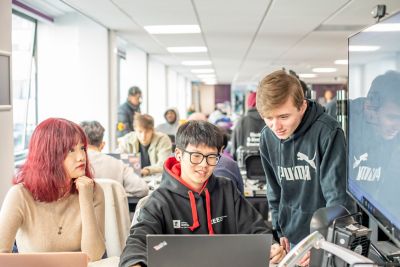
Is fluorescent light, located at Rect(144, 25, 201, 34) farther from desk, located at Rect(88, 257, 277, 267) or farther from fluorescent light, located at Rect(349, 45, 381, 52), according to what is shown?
desk, located at Rect(88, 257, 277, 267)

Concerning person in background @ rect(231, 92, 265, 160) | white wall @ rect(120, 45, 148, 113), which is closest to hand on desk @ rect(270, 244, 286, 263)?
person in background @ rect(231, 92, 265, 160)

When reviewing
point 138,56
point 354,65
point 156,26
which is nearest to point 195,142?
point 354,65

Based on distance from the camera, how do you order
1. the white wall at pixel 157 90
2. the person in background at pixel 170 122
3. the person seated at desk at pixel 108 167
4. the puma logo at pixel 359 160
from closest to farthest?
the puma logo at pixel 359 160
the person seated at desk at pixel 108 167
the person in background at pixel 170 122
the white wall at pixel 157 90

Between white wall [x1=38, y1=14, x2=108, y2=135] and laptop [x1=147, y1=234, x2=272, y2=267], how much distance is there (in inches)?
201

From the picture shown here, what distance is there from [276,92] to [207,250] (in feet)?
2.85

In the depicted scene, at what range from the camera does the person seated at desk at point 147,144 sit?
4.92m

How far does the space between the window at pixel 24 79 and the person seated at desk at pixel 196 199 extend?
379cm

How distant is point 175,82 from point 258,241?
45.9ft

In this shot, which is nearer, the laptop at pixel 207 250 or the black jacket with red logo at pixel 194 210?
the laptop at pixel 207 250

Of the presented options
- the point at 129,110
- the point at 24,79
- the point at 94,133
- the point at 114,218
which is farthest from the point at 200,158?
the point at 129,110

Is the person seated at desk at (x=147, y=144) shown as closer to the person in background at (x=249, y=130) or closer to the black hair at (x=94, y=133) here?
the person in background at (x=249, y=130)

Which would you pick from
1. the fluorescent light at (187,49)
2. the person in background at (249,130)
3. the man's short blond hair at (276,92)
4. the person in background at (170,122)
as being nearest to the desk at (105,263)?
the man's short blond hair at (276,92)

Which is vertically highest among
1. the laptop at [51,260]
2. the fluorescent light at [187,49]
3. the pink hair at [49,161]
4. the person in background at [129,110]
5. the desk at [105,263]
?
the fluorescent light at [187,49]

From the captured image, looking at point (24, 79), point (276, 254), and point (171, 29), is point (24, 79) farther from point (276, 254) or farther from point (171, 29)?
point (276, 254)
